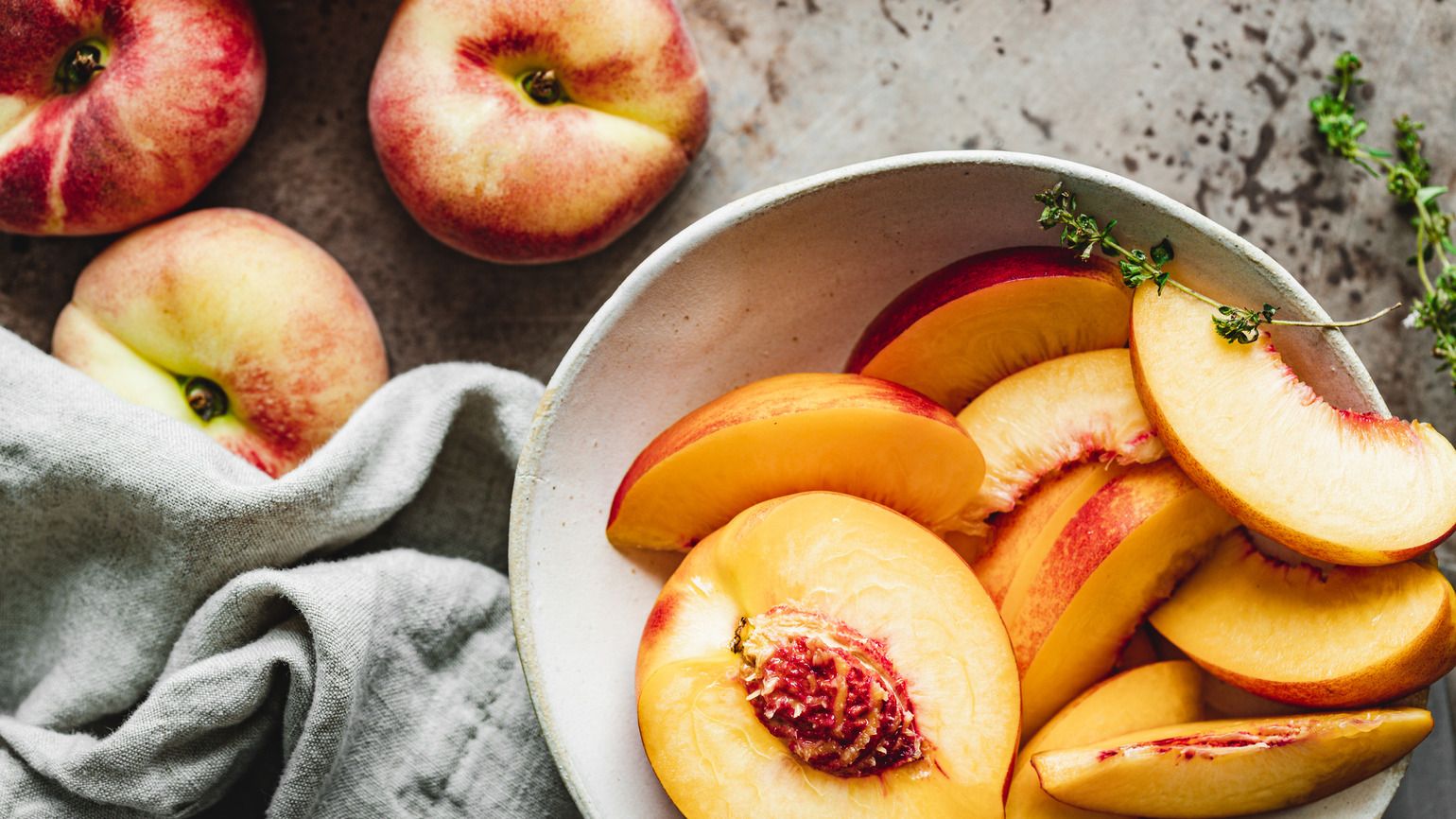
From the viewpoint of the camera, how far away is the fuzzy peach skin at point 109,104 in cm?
97

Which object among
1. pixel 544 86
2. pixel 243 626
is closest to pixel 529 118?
pixel 544 86

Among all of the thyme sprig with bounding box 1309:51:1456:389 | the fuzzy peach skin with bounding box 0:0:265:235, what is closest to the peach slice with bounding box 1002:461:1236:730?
the thyme sprig with bounding box 1309:51:1456:389

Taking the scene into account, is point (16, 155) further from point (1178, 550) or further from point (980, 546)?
point (1178, 550)

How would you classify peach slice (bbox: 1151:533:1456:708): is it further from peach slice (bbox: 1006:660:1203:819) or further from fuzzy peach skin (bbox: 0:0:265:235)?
fuzzy peach skin (bbox: 0:0:265:235)

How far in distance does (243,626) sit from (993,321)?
74 centimetres

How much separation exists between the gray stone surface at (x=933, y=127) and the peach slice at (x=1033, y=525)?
0.42 metres

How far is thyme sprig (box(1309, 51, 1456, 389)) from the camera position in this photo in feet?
3.14

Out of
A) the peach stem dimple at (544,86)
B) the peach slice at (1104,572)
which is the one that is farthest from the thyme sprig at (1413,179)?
the peach stem dimple at (544,86)

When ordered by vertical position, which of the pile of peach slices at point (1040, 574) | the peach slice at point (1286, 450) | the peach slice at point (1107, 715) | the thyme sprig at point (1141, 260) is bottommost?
the peach slice at point (1107, 715)

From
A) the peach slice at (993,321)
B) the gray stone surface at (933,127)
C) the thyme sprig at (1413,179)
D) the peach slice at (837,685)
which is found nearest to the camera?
the peach slice at (837,685)

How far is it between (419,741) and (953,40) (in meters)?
0.90

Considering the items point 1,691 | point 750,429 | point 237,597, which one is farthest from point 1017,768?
point 1,691

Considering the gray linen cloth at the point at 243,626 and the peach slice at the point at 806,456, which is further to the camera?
the gray linen cloth at the point at 243,626

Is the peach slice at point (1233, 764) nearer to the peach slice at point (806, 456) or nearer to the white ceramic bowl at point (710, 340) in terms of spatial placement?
the white ceramic bowl at point (710, 340)
